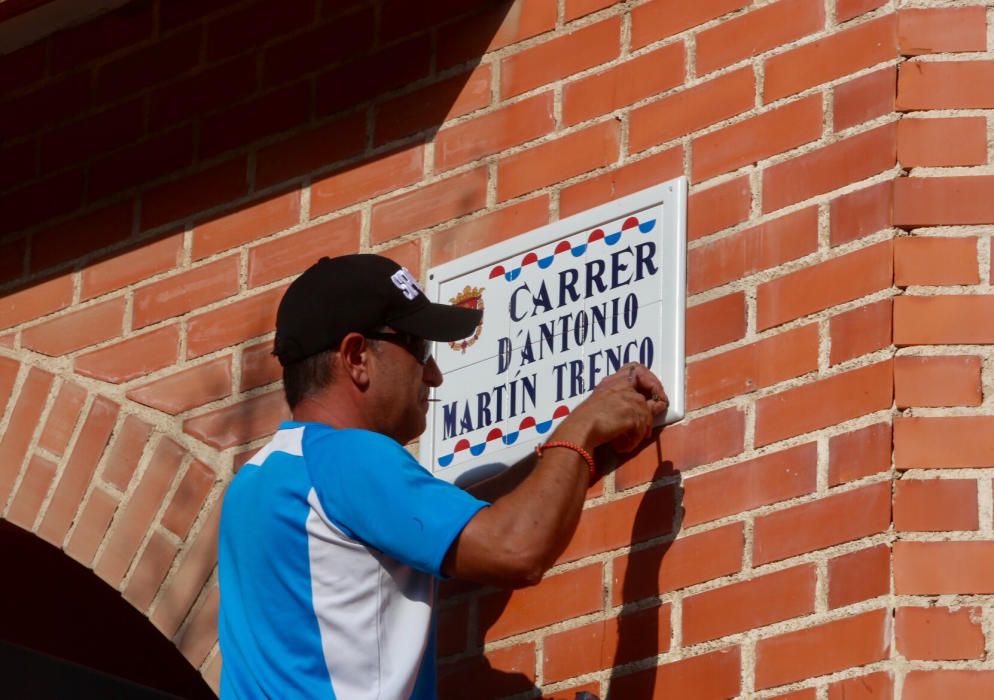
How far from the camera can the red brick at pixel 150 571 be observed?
155 inches

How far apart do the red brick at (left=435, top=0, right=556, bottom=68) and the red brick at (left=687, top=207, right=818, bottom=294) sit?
64cm

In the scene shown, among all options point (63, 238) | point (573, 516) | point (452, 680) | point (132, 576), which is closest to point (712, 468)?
point (573, 516)

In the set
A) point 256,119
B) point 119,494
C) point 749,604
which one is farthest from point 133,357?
point 749,604

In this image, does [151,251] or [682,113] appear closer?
[682,113]

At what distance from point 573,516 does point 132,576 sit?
1.18 m

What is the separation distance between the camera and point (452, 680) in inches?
142

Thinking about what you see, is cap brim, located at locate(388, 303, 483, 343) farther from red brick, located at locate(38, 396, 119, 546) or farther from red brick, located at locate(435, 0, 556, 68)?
red brick, located at locate(38, 396, 119, 546)

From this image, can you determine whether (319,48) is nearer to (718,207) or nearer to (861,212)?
(718,207)

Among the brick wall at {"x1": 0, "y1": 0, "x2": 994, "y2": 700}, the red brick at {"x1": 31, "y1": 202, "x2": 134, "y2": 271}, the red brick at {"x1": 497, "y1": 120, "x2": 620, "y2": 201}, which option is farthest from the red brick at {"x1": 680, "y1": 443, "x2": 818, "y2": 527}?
the red brick at {"x1": 31, "y1": 202, "x2": 134, "y2": 271}

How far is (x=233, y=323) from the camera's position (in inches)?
160

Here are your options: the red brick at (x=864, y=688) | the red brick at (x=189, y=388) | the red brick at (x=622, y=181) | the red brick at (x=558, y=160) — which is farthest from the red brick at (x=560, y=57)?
the red brick at (x=864, y=688)

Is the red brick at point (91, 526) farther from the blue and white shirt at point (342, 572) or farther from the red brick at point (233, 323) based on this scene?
the blue and white shirt at point (342, 572)

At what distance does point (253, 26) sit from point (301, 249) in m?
0.55

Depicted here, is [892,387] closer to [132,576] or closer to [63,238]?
[132,576]
